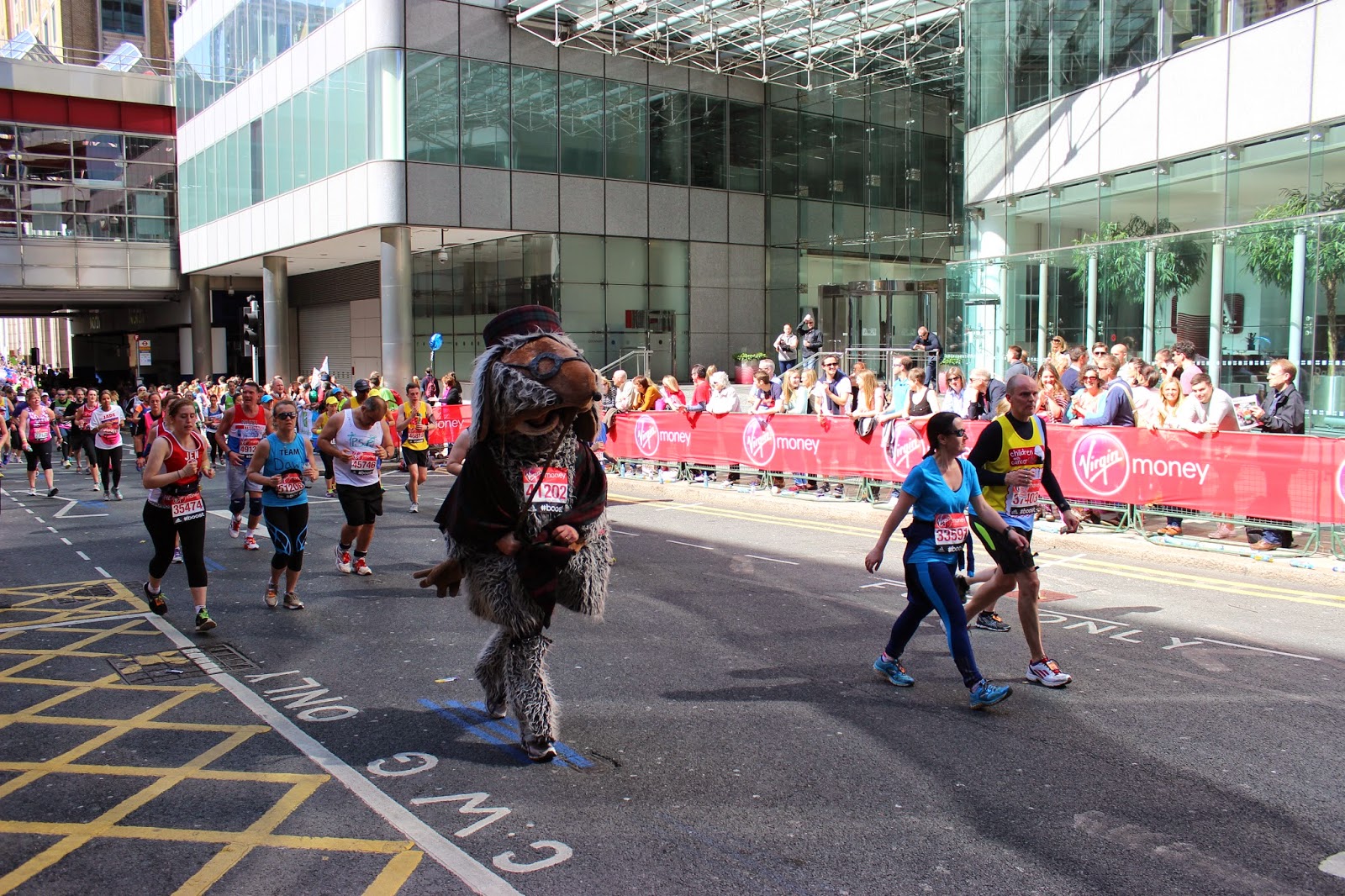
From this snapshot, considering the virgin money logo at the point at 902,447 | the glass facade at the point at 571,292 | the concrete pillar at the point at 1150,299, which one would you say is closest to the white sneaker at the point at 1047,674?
the virgin money logo at the point at 902,447

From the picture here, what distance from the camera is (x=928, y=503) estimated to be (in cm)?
648

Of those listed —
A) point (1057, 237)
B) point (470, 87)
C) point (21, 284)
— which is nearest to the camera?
point (1057, 237)

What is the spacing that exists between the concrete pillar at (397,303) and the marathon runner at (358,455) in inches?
778

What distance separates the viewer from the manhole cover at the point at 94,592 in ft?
32.6

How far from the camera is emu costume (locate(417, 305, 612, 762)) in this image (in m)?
5.52

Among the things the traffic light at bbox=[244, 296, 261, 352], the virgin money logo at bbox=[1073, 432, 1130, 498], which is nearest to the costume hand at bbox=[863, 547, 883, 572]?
the virgin money logo at bbox=[1073, 432, 1130, 498]

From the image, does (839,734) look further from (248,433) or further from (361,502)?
(248,433)

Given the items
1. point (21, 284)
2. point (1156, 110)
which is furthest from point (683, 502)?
point (21, 284)

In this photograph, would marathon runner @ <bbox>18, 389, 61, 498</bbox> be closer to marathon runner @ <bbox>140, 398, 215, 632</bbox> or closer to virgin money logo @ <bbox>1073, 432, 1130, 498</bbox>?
marathon runner @ <bbox>140, 398, 215, 632</bbox>

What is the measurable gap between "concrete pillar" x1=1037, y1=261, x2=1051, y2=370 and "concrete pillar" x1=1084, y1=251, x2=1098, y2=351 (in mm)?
1050

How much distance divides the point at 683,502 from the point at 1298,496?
331 inches

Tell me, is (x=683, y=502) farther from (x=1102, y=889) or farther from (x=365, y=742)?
(x=1102, y=889)

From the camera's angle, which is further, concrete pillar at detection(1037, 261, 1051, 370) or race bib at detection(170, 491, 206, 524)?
concrete pillar at detection(1037, 261, 1051, 370)

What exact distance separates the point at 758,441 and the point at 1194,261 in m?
8.58
